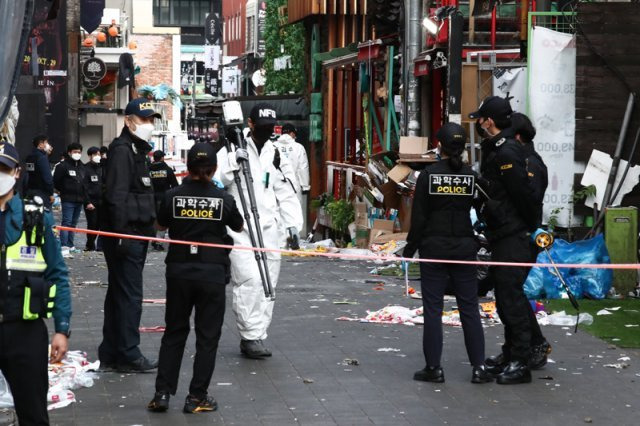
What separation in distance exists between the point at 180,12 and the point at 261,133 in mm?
114231

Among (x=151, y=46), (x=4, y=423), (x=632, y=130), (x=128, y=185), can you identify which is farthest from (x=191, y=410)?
(x=151, y=46)

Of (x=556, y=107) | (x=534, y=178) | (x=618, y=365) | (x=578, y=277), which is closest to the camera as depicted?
(x=534, y=178)

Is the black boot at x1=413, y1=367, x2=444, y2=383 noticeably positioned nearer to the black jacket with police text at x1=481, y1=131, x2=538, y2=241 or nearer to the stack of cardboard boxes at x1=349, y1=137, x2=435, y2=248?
the black jacket with police text at x1=481, y1=131, x2=538, y2=241

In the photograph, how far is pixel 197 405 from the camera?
27.9 ft

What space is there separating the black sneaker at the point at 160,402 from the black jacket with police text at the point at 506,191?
275cm

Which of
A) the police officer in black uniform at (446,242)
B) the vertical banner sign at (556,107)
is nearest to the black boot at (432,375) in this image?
the police officer in black uniform at (446,242)

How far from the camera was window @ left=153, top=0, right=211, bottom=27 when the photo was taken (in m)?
122

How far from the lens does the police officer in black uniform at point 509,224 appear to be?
9.62 metres

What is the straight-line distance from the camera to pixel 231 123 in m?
10.9

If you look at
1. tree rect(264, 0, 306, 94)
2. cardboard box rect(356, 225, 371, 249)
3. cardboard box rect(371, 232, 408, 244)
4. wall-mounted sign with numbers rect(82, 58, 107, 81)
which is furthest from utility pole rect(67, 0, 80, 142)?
cardboard box rect(371, 232, 408, 244)

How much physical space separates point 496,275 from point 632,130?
25.9 ft

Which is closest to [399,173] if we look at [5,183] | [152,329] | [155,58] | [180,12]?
[152,329]

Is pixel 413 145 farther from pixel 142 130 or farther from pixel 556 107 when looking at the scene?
pixel 142 130

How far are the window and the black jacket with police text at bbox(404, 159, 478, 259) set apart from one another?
4475 inches
